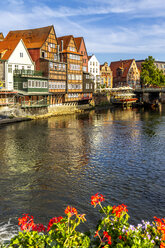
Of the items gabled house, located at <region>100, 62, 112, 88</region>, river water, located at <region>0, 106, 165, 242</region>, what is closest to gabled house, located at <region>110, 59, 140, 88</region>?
gabled house, located at <region>100, 62, 112, 88</region>

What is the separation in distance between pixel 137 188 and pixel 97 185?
268 cm

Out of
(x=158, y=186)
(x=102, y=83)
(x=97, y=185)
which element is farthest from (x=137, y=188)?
(x=102, y=83)

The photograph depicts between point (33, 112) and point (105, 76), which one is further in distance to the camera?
point (105, 76)

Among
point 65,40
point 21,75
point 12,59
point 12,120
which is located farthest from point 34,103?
point 65,40

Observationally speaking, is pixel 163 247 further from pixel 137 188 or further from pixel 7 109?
pixel 7 109

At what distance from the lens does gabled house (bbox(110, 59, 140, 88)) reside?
4528 inches

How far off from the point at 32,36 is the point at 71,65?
12.1m

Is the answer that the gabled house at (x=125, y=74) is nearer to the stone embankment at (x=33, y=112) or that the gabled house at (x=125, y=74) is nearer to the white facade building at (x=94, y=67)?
the white facade building at (x=94, y=67)

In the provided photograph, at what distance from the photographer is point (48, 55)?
6259 cm

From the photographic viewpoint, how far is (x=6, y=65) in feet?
176

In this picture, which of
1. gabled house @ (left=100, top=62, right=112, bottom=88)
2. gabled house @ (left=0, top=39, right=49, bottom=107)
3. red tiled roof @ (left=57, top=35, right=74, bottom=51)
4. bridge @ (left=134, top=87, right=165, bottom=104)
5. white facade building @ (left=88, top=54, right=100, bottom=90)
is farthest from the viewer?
bridge @ (left=134, top=87, right=165, bottom=104)

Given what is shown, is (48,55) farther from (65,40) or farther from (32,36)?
(65,40)

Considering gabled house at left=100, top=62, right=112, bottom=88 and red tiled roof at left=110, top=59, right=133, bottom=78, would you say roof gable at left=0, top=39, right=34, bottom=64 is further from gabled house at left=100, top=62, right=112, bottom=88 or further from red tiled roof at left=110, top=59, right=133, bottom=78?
red tiled roof at left=110, top=59, right=133, bottom=78

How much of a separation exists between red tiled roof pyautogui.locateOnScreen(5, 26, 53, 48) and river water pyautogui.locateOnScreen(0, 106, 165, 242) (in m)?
32.0
